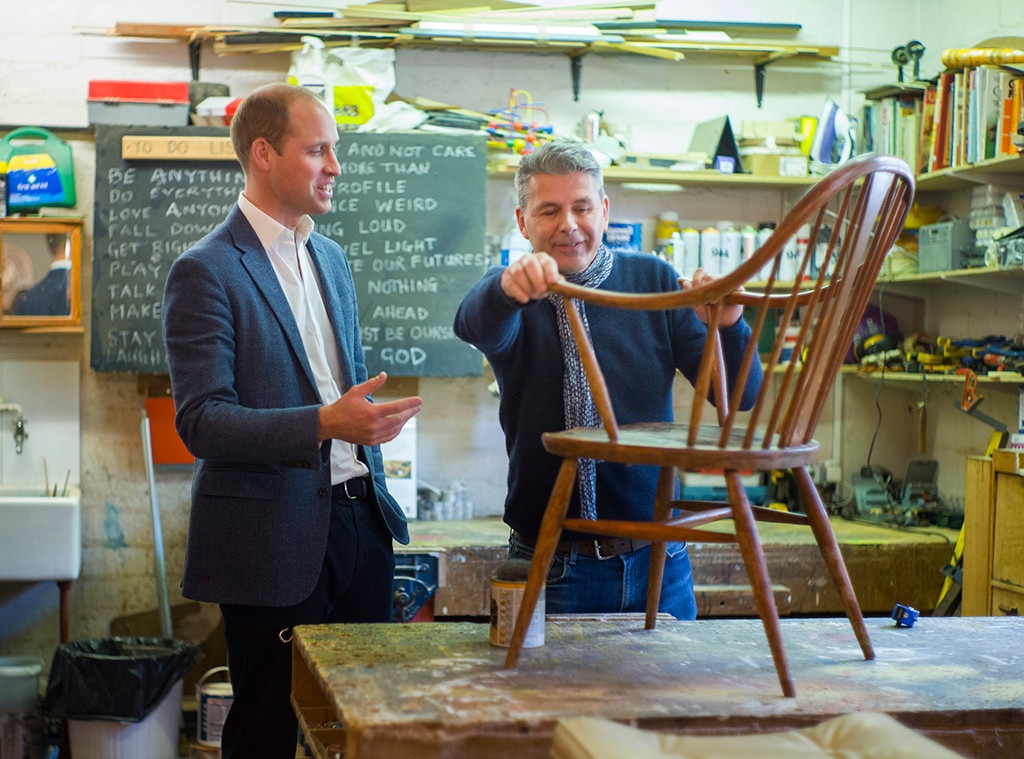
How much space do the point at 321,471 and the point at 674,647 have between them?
0.72m

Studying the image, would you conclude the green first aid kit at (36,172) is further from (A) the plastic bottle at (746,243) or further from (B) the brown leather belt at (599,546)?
(B) the brown leather belt at (599,546)

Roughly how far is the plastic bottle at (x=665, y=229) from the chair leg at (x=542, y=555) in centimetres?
253

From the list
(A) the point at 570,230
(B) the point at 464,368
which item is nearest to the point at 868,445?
(B) the point at 464,368

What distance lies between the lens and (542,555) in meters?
1.45

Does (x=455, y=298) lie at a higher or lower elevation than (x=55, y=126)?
lower

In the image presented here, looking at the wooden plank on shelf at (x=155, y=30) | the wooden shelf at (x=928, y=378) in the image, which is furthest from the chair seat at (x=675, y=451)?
the wooden plank on shelf at (x=155, y=30)

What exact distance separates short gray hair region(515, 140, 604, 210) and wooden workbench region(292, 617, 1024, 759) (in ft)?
2.51

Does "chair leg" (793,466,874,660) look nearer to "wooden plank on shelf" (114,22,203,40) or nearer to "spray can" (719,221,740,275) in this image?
"spray can" (719,221,740,275)

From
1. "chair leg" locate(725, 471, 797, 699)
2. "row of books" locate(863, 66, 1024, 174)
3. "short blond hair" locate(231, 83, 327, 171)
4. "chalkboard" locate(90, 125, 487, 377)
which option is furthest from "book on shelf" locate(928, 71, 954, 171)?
"chair leg" locate(725, 471, 797, 699)

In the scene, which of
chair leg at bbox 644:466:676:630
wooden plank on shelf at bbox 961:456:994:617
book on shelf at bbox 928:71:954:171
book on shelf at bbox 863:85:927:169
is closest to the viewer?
chair leg at bbox 644:466:676:630

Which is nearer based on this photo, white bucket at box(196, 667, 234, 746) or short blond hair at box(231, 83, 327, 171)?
short blond hair at box(231, 83, 327, 171)

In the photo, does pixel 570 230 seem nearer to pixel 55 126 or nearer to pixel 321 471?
pixel 321 471

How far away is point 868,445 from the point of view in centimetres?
418

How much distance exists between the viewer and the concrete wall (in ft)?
12.2
